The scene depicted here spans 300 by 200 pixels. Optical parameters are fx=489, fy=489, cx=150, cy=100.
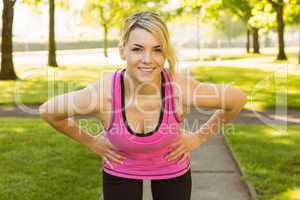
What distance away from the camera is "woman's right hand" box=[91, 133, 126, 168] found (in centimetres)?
296

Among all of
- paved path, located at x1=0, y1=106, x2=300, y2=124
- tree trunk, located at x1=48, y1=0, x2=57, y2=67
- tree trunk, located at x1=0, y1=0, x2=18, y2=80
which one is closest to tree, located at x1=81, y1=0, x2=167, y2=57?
tree trunk, located at x1=48, y1=0, x2=57, y2=67

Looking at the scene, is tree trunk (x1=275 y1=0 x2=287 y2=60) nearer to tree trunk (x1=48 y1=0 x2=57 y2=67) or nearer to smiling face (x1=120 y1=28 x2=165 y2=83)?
tree trunk (x1=48 y1=0 x2=57 y2=67)

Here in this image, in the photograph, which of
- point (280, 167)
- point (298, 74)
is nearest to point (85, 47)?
point (298, 74)

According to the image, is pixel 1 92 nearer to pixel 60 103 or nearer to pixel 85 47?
pixel 60 103

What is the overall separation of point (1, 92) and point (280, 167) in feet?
37.9

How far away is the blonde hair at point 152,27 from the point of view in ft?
8.80

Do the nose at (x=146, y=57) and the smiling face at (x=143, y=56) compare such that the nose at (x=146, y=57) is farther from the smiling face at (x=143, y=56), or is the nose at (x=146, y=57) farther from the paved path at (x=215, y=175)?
the paved path at (x=215, y=175)

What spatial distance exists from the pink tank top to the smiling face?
0.39ft

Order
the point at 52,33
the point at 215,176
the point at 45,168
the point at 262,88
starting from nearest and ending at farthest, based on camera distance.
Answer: the point at 215,176 < the point at 45,168 < the point at 262,88 < the point at 52,33

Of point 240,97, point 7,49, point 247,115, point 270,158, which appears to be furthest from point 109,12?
point 240,97

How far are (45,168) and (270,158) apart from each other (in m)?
3.32

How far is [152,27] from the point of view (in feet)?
8.79

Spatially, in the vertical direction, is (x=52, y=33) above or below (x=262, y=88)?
above

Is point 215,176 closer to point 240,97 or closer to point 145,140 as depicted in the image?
point 240,97
